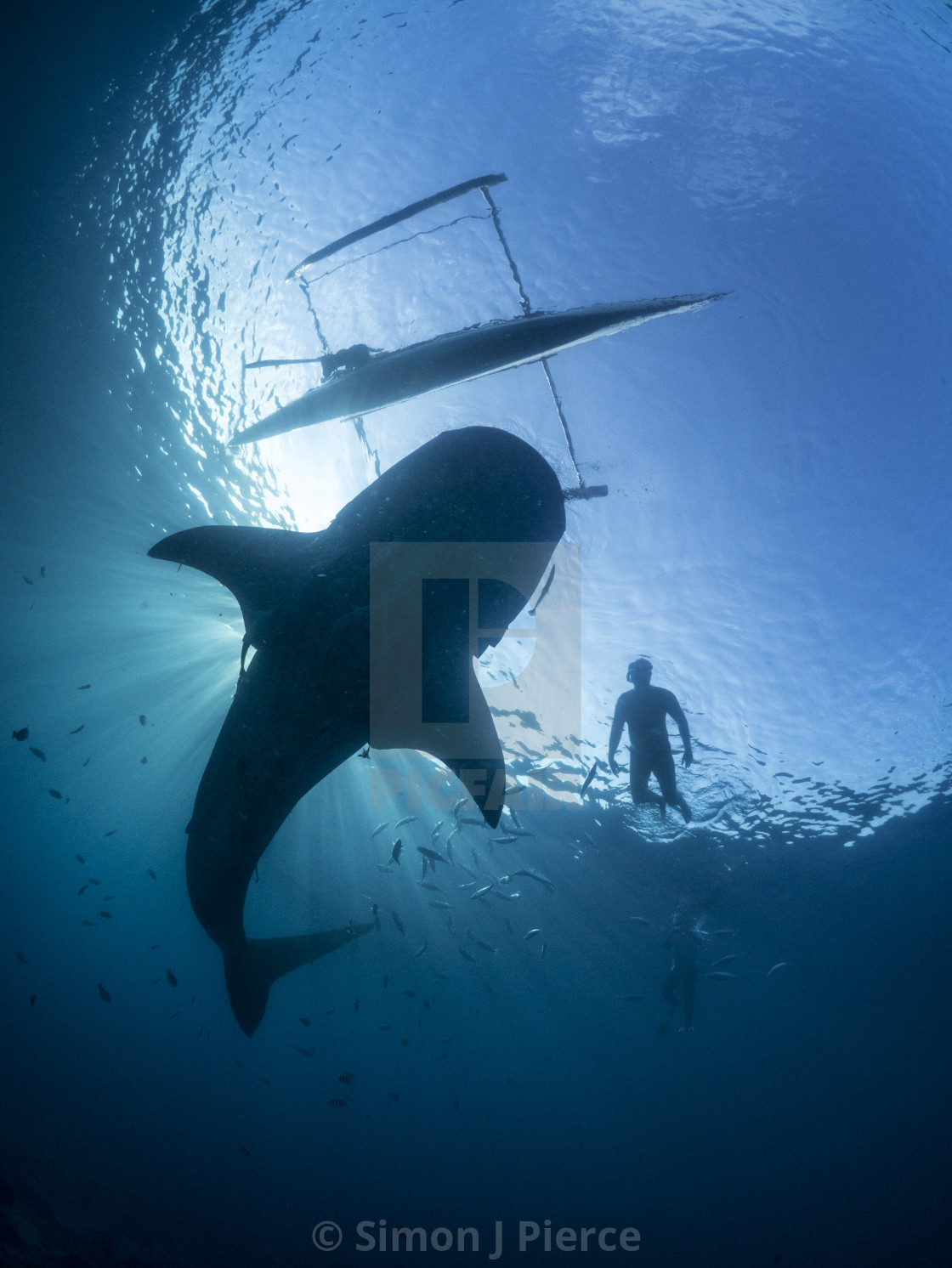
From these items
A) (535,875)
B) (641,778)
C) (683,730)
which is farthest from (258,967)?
(535,875)

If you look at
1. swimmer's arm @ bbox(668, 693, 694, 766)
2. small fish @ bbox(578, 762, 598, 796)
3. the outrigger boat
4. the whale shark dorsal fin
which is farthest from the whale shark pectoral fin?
small fish @ bbox(578, 762, 598, 796)

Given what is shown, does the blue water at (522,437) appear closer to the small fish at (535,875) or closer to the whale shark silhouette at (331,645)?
the small fish at (535,875)

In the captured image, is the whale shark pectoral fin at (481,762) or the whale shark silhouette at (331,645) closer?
the whale shark silhouette at (331,645)


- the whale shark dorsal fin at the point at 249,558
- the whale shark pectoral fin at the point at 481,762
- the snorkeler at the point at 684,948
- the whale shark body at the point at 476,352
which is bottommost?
the snorkeler at the point at 684,948

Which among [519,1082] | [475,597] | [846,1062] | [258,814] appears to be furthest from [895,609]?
[519,1082]

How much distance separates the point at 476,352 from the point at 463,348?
0.17 meters

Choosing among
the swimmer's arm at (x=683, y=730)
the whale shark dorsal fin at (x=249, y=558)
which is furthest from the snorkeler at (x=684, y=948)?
the whale shark dorsal fin at (x=249, y=558)

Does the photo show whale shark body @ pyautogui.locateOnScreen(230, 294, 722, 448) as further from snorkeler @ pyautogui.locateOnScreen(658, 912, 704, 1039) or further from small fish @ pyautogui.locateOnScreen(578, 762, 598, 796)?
snorkeler @ pyautogui.locateOnScreen(658, 912, 704, 1039)

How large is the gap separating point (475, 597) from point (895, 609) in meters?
11.4

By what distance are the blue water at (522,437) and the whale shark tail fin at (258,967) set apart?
7.66 metres

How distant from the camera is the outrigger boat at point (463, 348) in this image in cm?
679

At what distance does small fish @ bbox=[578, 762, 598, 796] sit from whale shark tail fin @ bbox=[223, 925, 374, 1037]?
12.6 metres

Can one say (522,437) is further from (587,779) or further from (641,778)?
(587,779)

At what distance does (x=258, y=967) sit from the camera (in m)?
4.41
